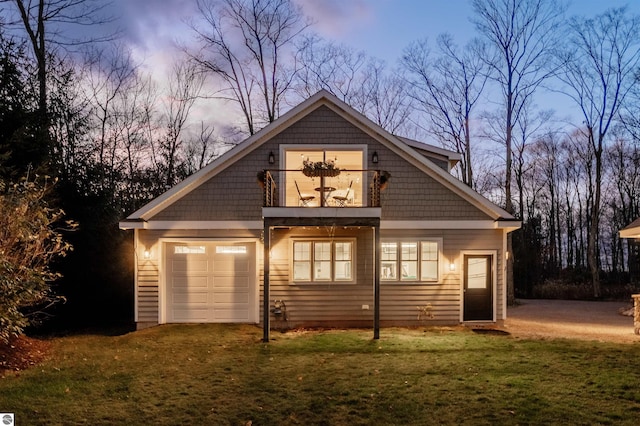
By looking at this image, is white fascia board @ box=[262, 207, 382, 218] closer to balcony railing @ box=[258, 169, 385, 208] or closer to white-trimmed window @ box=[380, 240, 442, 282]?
balcony railing @ box=[258, 169, 385, 208]

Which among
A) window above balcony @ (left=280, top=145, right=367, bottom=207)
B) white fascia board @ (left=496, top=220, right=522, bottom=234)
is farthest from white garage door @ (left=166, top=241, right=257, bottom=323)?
white fascia board @ (left=496, top=220, right=522, bottom=234)

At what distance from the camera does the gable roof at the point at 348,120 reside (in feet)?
38.5

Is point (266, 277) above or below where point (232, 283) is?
above

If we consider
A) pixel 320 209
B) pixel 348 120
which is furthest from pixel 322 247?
pixel 348 120

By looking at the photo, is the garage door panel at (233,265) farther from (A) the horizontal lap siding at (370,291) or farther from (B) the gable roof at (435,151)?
(B) the gable roof at (435,151)

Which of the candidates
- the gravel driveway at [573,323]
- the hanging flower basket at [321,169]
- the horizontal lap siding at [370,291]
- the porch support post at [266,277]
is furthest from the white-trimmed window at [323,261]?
the gravel driveway at [573,323]

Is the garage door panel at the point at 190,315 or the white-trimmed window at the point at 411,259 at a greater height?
the white-trimmed window at the point at 411,259

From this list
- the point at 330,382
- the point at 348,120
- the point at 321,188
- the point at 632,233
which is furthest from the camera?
the point at 632,233

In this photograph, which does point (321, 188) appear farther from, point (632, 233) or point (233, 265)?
point (632, 233)

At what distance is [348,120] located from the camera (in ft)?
39.8

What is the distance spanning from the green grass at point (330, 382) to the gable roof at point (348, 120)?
3.36 m

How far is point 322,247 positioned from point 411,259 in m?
2.28

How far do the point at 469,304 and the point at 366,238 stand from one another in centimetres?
318

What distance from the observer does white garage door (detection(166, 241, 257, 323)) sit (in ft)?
39.7
